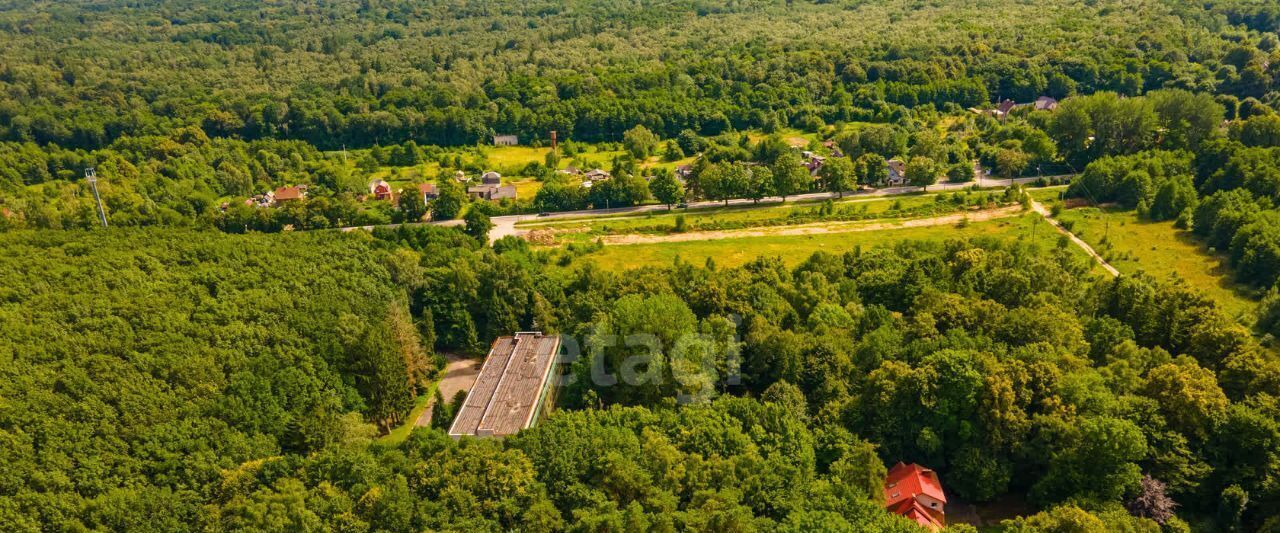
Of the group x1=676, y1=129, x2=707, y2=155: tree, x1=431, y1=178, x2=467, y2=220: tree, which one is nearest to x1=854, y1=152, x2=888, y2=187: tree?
x1=676, y1=129, x2=707, y2=155: tree

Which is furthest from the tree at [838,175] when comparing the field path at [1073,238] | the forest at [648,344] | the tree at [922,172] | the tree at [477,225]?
the tree at [477,225]

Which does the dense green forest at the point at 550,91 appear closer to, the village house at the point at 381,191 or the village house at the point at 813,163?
the village house at the point at 381,191

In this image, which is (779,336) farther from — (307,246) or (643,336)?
(307,246)

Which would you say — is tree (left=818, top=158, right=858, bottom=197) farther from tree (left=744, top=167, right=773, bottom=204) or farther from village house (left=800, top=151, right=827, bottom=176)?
tree (left=744, top=167, right=773, bottom=204)

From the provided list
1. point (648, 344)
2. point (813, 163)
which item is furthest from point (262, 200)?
point (648, 344)

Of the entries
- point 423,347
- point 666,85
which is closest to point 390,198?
point 423,347
